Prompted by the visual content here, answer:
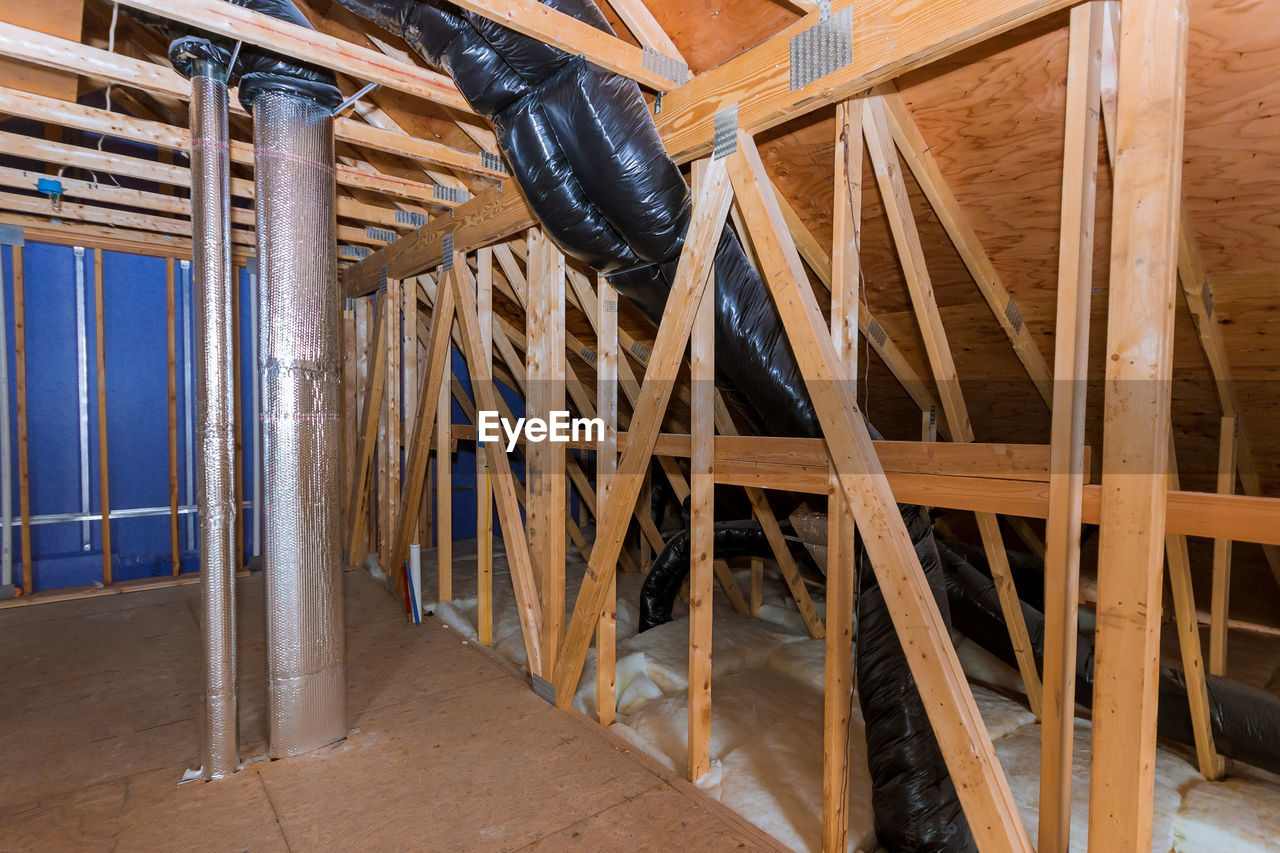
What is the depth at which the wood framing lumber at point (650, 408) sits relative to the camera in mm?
1999

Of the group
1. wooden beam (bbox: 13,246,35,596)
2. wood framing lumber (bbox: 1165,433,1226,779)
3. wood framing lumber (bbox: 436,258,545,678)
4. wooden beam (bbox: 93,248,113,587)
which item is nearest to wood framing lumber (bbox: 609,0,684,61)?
wood framing lumber (bbox: 436,258,545,678)

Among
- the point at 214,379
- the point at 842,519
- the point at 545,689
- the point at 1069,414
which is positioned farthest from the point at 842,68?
the point at 545,689

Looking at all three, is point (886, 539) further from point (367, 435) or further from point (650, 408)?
point (367, 435)

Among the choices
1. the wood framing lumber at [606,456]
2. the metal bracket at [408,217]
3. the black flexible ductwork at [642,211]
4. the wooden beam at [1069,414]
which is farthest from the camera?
the metal bracket at [408,217]

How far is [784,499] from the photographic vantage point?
13.7 feet

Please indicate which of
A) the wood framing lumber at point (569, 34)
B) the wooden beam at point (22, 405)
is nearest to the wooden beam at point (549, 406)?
the wood framing lumber at point (569, 34)

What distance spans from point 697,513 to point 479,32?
5.16 feet

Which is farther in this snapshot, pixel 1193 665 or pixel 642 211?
pixel 1193 665

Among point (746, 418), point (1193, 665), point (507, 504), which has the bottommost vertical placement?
point (1193, 665)

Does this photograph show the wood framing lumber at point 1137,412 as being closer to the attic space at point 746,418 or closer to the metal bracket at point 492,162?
the attic space at point 746,418

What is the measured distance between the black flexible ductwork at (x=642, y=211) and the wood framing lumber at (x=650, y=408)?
8 centimetres

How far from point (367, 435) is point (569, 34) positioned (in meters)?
3.62

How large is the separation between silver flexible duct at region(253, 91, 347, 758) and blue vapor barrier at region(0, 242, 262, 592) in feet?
9.63

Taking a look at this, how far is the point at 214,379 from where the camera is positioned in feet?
6.98
